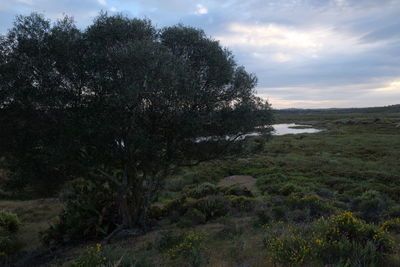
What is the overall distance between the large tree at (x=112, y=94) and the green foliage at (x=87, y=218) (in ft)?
6.98

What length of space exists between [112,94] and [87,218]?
240 inches

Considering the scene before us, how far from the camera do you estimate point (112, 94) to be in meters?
7.21

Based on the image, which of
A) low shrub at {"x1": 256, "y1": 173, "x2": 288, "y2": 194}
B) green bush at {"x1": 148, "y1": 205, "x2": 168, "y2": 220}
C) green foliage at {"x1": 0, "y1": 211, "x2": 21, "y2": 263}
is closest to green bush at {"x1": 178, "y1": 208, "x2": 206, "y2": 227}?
green bush at {"x1": 148, "y1": 205, "x2": 168, "y2": 220}

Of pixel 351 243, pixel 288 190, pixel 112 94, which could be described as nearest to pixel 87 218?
pixel 112 94

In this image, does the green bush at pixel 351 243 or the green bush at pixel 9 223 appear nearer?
the green bush at pixel 351 243

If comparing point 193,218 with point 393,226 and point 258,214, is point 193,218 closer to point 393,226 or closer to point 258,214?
point 258,214

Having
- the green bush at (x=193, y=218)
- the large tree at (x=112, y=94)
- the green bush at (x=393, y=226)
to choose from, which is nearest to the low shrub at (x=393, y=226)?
the green bush at (x=393, y=226)

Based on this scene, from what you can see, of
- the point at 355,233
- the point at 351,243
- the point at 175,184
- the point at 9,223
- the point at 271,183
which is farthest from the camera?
the point at 175,184

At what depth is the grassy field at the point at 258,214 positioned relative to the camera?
234 inches

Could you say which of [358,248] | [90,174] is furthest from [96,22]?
[358,248]

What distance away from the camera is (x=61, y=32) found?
7645 mm

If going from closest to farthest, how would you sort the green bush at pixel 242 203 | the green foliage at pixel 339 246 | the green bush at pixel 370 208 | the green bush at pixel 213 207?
the green foliage at pixel 339 246, the green bush at pixel 370 208, the green bush at pixel 213 207, the green bush at pixel 242 203

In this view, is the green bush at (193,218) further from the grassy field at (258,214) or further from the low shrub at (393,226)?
the low shrub at (393,226)

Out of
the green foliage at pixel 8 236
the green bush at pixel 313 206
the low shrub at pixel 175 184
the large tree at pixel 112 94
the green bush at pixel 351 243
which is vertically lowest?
the low shrub at pixel 175 184
